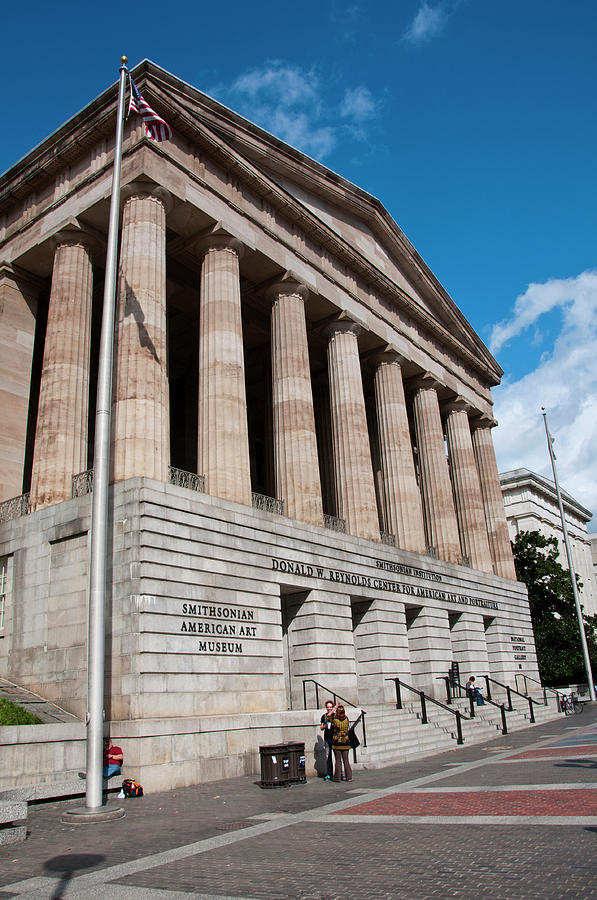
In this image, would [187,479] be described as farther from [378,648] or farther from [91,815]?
[91,815]

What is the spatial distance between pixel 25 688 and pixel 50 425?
7521 mm

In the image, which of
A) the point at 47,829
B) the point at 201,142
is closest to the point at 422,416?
the point at 201,142

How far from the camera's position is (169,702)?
1702 cm

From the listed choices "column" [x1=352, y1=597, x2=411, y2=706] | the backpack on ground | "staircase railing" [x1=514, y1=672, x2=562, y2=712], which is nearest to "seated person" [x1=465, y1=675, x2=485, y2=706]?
"column" [x1=352, y1=597, x2=411, y2=706]

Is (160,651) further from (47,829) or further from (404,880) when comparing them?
(404,880)

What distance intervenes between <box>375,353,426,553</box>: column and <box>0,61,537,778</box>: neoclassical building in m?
0.11

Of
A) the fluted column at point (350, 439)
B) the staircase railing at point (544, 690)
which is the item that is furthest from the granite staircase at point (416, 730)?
the staircase railing at point (544, 690)

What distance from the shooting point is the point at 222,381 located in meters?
22.8

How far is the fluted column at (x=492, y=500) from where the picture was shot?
137 feet

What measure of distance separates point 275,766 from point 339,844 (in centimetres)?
613

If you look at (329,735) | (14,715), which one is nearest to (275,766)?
(329,735)

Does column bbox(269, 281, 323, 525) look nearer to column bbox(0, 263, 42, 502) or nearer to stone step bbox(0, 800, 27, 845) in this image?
column bbox(0, 263, 42, 502)

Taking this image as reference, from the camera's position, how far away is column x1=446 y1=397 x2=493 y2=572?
127ft

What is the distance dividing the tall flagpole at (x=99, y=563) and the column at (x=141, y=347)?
5151 mm
